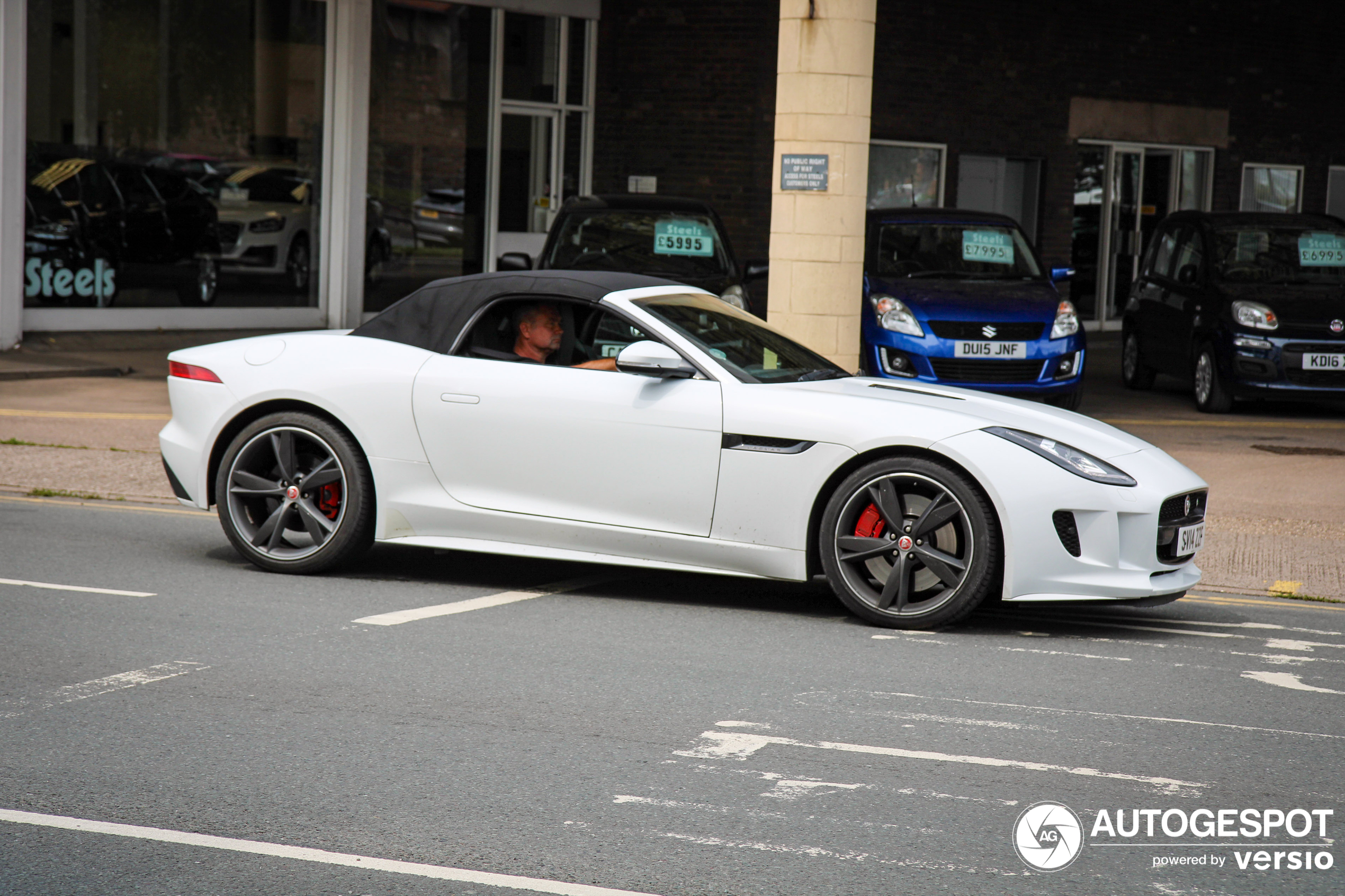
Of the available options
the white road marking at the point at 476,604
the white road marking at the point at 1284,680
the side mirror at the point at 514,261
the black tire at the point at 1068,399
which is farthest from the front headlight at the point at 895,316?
the white road marking at the point at 1284,680

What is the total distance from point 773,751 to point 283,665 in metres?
1.90

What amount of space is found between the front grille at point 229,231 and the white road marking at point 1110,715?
14.5m

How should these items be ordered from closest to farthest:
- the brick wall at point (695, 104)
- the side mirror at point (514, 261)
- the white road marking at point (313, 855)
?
the white road marking at point (313, 855) < the side mirror at point (514, 261) < the brick wall at point (695, 104)

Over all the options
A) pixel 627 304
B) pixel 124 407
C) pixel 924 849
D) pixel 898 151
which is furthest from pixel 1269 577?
pixel 898 151

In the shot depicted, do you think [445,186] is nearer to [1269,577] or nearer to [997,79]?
[997,79]

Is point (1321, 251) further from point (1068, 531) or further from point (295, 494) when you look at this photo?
point (295, 494)

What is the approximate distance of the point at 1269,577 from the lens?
25.7 ft

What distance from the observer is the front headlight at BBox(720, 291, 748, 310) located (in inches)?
541

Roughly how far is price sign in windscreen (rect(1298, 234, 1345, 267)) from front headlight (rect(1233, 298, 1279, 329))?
1.24m

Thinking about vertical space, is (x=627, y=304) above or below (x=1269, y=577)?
above

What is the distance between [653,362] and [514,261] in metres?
7.90

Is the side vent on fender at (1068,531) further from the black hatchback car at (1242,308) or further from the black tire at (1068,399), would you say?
the black hatchback car at (1242,308)

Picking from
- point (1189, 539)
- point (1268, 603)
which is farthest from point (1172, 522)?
point (1268, 603)

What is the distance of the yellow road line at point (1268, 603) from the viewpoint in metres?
7.34
